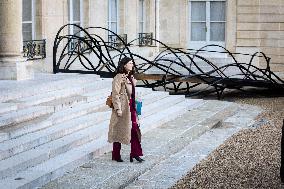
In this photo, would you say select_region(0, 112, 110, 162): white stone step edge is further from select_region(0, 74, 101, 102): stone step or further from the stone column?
the stone column

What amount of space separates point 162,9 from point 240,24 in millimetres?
2959

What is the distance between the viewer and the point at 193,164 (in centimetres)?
996

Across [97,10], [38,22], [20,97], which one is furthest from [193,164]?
[97,10]

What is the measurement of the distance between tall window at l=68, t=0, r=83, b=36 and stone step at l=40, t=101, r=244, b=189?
4803 millimetres

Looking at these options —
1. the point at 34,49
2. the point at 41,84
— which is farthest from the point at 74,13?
the point at 41,84

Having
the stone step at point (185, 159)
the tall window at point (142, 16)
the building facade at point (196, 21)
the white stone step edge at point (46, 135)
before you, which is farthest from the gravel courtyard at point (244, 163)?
the tall window at point (142, 16)

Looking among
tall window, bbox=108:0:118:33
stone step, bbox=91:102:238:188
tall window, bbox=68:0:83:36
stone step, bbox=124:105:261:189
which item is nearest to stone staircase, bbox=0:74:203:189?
stone step, bbox=91:102:238:188

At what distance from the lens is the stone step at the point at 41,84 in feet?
38.7

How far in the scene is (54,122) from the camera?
35.8ft

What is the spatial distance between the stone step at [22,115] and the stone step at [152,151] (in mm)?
1452

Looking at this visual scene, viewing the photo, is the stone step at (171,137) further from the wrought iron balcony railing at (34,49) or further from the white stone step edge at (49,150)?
the wrought iron balcony railing at (34,49)

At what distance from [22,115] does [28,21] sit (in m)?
6.33

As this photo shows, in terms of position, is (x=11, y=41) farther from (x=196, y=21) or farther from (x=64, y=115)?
(x=196, y=21)

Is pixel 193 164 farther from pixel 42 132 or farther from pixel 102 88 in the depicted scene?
pixel 102 88
